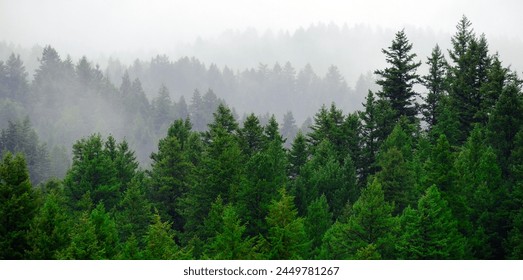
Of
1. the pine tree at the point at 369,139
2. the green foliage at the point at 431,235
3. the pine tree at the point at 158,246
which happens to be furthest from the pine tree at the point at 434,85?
the pine tree at the point at 158,246

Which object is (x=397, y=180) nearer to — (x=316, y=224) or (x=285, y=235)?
(x=316, y=224)

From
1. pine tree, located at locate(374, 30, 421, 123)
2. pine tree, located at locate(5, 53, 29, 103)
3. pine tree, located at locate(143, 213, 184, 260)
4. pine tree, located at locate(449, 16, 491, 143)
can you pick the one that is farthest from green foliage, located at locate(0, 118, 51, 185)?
pine tree, located at locate(143, 213, 184, 260)

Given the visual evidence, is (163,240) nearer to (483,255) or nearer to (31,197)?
(31,197)

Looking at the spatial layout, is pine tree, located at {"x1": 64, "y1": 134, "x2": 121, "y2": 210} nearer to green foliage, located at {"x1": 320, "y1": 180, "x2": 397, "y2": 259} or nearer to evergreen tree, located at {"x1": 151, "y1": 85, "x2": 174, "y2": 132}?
green foliage, located at {"x1": 320, "y1": 180, "x2": 397, "y2": 259}

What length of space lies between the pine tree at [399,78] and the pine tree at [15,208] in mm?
29815

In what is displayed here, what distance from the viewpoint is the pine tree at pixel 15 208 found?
24000 mm

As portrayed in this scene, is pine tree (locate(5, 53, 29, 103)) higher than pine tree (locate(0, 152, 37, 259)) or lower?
higher

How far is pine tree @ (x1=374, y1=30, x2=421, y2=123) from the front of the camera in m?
44.8

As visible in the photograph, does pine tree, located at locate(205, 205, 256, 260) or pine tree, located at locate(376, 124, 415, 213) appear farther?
pine tree, located at locate(376, 124, 415, 213)

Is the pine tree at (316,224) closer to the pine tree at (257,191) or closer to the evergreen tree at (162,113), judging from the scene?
the pine tree at (257,191)

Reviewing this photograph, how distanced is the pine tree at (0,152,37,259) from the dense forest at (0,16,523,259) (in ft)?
0.21

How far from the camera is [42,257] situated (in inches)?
938

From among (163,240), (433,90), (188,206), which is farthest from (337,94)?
(163,240)
